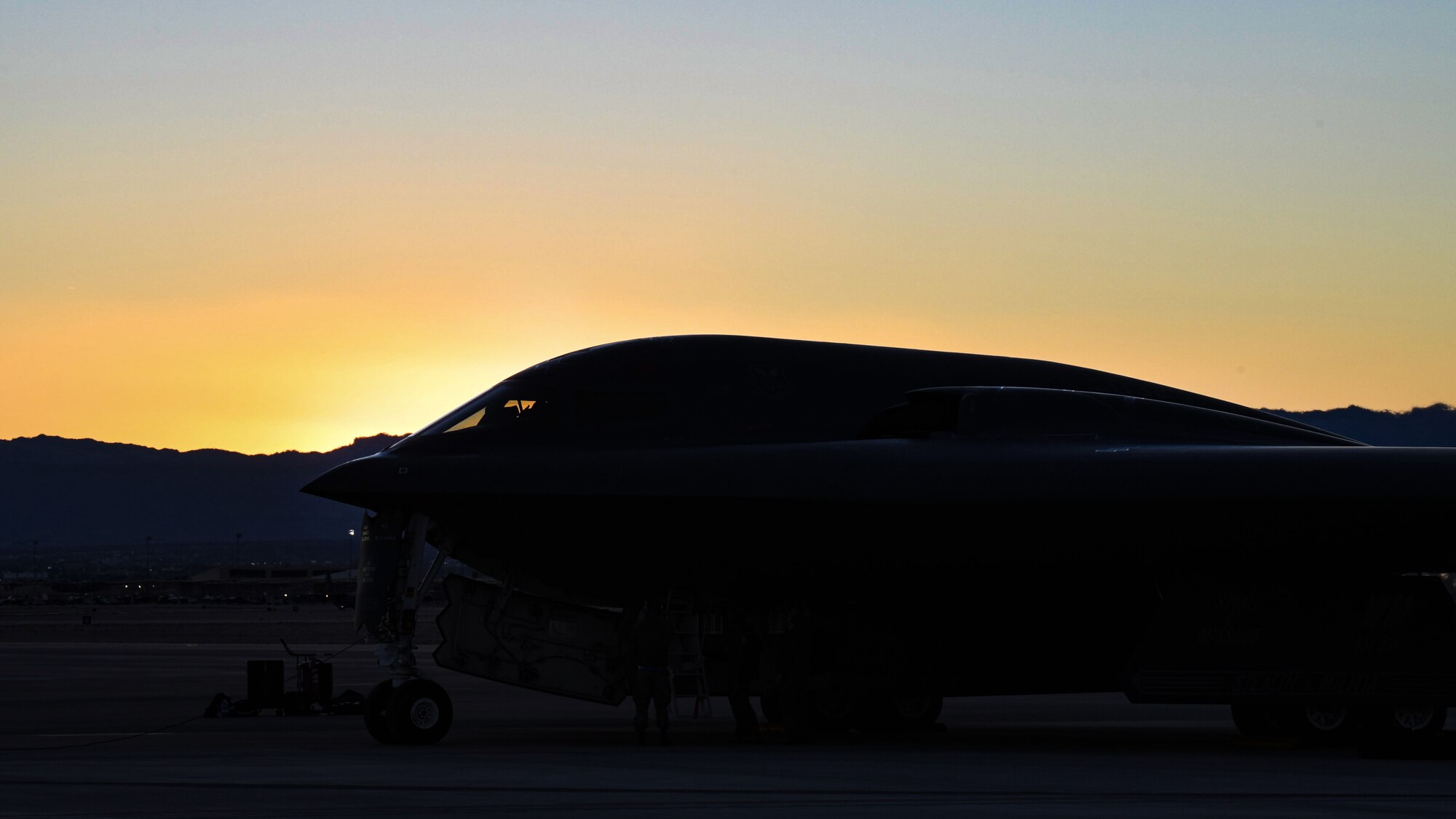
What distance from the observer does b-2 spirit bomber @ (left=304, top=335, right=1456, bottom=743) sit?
16984 mm

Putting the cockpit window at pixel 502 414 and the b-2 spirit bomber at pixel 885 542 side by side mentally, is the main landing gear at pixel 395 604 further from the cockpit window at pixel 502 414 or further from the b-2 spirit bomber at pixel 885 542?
the cockpit window at pixel 502 414

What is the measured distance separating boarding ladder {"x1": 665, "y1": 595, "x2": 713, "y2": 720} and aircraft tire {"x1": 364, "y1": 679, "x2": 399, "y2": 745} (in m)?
3.09

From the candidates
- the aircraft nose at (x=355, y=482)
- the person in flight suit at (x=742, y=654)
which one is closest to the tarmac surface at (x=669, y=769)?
the person in flight suit at (x=742, y=654)

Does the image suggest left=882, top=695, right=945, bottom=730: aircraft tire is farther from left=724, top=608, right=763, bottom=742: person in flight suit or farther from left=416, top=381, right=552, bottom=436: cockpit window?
left=416, top=381, right=552, bottom=436: cockpit window

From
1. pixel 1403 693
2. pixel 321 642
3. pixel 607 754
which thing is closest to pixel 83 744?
pixel 607 754

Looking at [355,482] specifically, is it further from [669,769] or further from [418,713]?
[669,769]

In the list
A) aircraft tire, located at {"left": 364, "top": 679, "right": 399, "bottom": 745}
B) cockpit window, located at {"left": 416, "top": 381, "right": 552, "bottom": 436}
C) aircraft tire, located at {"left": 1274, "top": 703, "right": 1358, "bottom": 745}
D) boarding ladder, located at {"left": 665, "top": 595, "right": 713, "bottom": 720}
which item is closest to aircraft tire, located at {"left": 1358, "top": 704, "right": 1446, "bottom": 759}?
aircraft tire, located at {"left": 1274, "top": 703, "right": 1358, "bottom": 745}

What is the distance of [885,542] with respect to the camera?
17.6m

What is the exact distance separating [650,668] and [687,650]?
2.49ft

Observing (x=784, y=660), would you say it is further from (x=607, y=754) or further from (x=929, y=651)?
(x=607, y=754)

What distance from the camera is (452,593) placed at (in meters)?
18.5

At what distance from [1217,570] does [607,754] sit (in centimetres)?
630

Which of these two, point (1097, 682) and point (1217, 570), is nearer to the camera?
point (1217, 570)

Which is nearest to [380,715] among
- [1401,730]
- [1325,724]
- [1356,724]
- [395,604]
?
[395,604]
